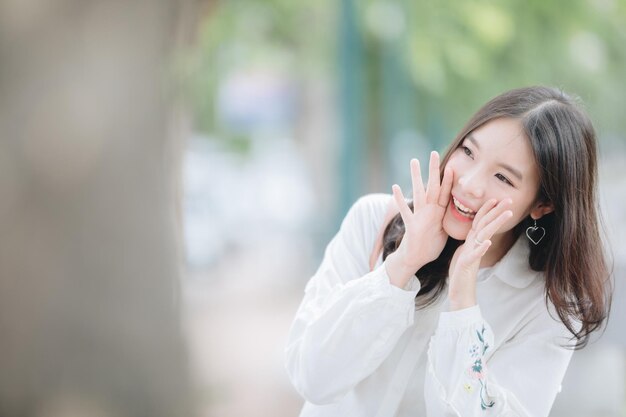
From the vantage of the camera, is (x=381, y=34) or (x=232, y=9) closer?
(x=381, y=34)

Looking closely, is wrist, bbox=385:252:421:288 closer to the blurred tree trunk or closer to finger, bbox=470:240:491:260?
finger, bbox=470:240:491:260

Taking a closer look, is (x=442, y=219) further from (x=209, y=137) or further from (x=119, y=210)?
(x=209, y=137)

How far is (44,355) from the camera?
3.06 m

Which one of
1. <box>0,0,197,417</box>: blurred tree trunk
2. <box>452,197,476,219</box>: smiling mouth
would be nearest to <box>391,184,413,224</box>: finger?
<box>452,197,476,219</box>: smiling mouth

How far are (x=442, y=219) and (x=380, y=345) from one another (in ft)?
0.99

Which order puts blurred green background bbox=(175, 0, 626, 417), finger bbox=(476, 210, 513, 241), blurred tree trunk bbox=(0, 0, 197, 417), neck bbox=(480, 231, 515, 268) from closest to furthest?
finger bbox=(476, 210, 513, 241) → neck bbox=(480, 231, 515, 268) → blurred tree trunk bbox=(0, 0, 197, 417) → blurred green background bbox=(175, 0, 626, 417)

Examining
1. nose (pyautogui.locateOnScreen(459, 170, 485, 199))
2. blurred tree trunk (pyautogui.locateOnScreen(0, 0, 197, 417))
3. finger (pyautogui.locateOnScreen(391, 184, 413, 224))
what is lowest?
blurred tree trunk (pyautogui.locateOnScreen(0, 0, 197, 417))

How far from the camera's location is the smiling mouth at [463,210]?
1804 millimetres

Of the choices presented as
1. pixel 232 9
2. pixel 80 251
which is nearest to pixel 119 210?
pixel 80 251

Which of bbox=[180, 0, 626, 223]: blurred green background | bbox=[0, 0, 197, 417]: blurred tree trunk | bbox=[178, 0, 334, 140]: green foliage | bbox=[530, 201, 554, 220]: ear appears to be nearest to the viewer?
bbox=[530, 201, 554, 220]: ear

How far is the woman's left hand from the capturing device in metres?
1.73

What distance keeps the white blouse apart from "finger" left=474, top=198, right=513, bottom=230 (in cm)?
18

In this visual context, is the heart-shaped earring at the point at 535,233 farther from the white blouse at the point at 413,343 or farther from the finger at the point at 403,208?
the finger at the point at 403,208

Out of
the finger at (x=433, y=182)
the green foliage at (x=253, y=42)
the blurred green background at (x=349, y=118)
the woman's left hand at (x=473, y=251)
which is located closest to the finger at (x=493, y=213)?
the woman's left hand at (x=473, y=251)
